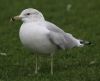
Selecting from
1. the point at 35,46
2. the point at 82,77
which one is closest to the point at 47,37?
the point at 35,46

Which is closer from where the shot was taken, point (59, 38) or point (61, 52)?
point (59, 38)

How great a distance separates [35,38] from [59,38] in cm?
64

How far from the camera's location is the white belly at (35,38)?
8.91m

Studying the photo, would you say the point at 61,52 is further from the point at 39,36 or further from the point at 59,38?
the point at 39,36

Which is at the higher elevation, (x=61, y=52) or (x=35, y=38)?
(x=61, y=52)

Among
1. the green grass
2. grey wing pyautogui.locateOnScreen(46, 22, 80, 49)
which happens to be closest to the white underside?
grey wing pyautogui.locateOnScreen(46, 22, 80, 49)

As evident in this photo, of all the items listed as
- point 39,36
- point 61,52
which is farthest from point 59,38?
point 61,52

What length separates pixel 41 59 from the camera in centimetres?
1092

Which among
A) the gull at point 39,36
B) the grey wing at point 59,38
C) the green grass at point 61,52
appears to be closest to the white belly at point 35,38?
the gull at point 39,36

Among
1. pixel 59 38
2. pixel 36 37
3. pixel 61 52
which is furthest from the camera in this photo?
pixel 61 52

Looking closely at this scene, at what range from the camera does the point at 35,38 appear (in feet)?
29.2

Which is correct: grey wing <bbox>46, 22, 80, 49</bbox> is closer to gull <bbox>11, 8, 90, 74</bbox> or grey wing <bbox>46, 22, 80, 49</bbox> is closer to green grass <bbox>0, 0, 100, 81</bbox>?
gull <bbox>11, 8, 90, 74</bbox>

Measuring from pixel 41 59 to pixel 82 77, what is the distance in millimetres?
2234

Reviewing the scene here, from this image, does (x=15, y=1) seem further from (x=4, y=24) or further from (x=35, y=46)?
(x=35, y=46)
